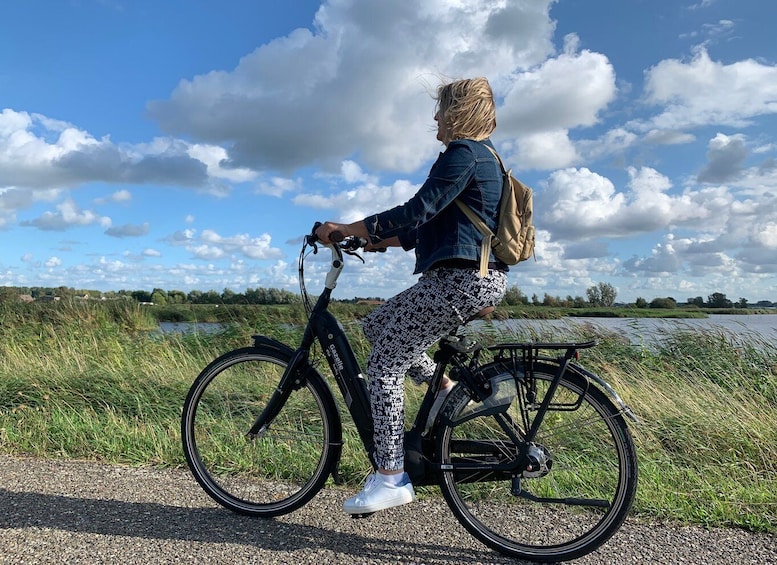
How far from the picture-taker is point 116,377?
250 inches

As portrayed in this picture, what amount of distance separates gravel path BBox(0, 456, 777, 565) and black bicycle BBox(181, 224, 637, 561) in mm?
137

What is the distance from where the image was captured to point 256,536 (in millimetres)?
3008

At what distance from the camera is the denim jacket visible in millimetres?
2686

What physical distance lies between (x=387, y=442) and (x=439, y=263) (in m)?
0.90

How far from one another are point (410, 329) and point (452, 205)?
0.61 metres

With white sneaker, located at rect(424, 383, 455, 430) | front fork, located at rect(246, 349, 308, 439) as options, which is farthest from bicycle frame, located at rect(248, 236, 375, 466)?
white sneaker, located at rect(424, 383, 455, 430)

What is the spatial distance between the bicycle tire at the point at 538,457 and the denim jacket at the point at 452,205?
2.08ft

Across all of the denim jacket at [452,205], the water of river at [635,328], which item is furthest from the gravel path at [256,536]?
the water of river at [635,328]

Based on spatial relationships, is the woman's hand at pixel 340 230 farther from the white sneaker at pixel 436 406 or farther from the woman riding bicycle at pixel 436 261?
the white sneaker at pixel 436 406

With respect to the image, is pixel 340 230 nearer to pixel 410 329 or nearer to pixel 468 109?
pixel 410 329

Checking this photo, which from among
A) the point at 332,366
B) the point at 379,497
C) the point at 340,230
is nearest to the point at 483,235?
the point at 340,230

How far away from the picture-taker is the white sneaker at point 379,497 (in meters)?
2.88

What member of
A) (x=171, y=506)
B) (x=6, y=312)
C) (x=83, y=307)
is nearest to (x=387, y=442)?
(x=171, y=506)

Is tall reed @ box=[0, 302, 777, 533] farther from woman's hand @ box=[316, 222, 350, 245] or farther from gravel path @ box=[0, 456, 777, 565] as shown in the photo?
woman's hand @ box=[316, 222, 350, 245]
